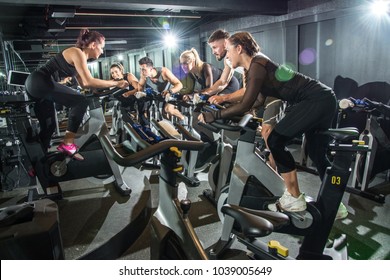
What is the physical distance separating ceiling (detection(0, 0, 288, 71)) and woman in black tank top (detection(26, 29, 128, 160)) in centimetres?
164

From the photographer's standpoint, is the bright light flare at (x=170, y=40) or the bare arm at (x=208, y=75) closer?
the bare arm at (x=208, y=75)

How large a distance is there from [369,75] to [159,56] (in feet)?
24.8

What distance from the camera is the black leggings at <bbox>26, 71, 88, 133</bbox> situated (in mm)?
2857

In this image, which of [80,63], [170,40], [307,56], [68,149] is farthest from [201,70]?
[170,40]

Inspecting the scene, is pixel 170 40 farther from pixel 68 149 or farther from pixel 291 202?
pixel 291 202

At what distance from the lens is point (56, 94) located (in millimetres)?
2895

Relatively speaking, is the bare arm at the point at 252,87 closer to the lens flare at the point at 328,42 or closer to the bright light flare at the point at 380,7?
the bright light flare at the point at 380,7

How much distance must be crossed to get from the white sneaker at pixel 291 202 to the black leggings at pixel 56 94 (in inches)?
87.5

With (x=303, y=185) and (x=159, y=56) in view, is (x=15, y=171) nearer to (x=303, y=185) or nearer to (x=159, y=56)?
(x=303, y=185)

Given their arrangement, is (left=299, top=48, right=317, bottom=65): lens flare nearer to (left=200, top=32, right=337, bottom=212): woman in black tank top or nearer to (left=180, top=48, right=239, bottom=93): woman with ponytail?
(left=180, top=48, right=239, bottom=93): woman with ponytail

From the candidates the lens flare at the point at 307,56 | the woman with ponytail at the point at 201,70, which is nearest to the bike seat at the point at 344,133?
the woman with ponytail at the point at 201,70

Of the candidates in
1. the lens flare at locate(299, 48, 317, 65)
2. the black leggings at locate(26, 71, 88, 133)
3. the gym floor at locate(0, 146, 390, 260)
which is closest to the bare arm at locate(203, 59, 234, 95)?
the gym floor at locate(0, 146, 390, 260)

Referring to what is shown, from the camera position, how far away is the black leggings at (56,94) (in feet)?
9.37

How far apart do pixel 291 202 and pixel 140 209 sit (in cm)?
146
